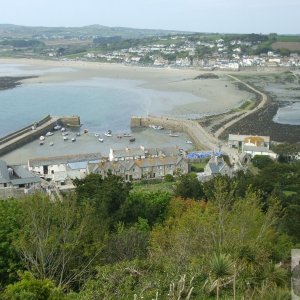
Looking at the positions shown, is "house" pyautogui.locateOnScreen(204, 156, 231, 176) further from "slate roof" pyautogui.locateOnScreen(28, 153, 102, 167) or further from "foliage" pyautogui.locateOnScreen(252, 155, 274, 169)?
"slate roof" pyautogui.locateOnScreen(28, 153, 102, 167)

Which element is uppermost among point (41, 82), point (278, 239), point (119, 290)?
point (119, 290)

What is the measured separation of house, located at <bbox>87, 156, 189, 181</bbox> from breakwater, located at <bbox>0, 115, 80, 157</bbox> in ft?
32.4

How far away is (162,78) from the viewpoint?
2933 inches

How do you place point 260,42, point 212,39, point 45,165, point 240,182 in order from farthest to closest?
point 212,39 → point 260,42 → point 45,165 → point 240,182

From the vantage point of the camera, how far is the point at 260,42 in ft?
405

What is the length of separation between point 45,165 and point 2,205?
14.5 m

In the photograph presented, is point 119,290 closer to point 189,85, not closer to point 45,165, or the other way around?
point 45,165

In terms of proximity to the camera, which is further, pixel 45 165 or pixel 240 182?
pixel 45 165

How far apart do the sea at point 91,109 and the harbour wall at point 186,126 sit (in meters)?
0.69

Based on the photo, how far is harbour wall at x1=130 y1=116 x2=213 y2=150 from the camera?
34.8 m

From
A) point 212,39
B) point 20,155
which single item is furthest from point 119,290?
point 212,39

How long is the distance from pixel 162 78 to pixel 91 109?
25.5 m

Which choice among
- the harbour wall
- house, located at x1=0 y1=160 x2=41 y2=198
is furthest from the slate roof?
the harbour wall

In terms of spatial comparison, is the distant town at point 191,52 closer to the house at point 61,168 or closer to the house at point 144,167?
the house at point 144,167
